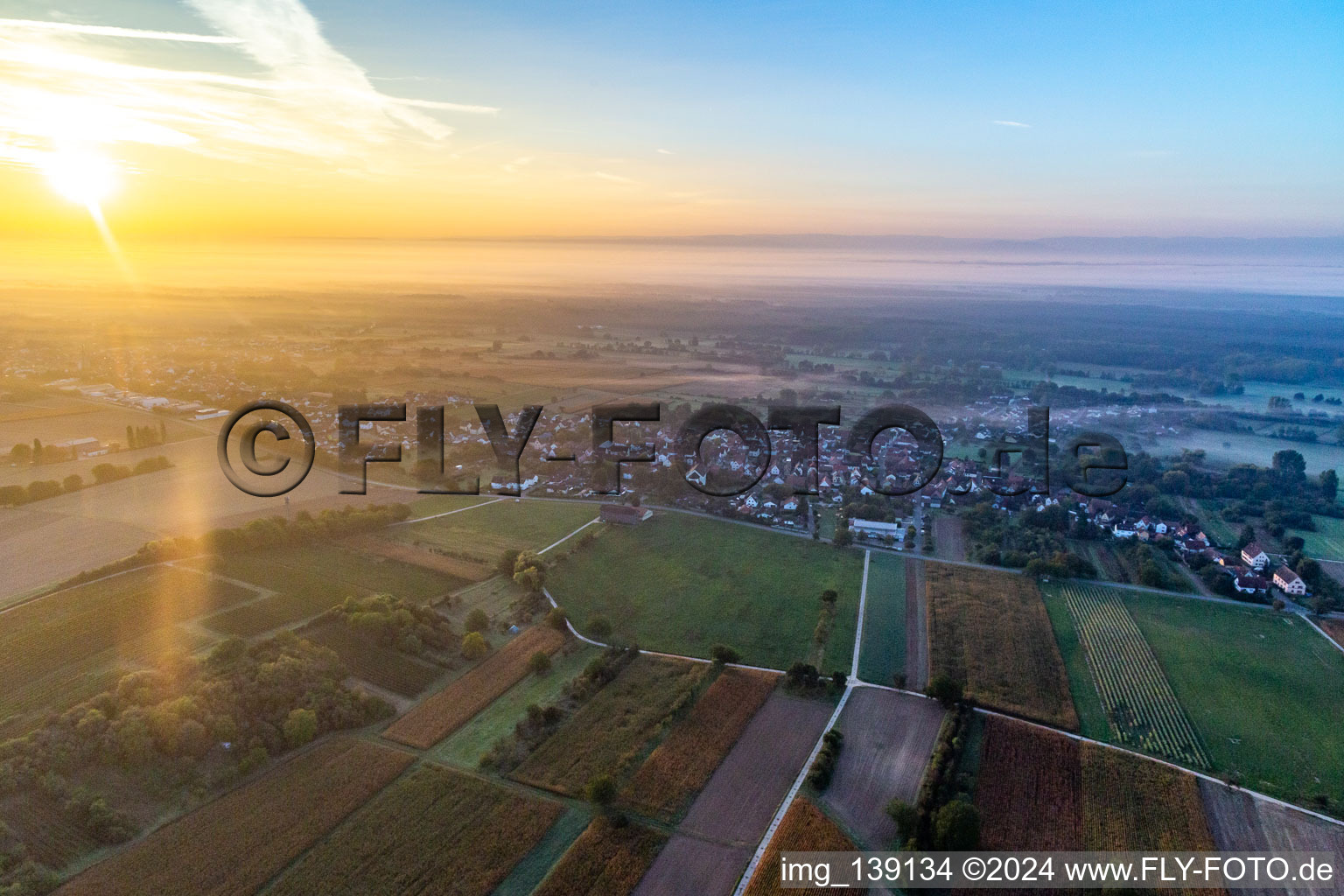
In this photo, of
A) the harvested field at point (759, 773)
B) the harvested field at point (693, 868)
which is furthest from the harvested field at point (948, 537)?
the harvested field at point (693, 868)

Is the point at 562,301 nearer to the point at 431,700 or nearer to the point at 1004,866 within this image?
the point at 431,700

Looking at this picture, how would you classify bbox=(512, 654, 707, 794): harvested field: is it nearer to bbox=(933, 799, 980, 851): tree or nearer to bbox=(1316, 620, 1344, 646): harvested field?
bbox=(933, 799, 980, 851): tree

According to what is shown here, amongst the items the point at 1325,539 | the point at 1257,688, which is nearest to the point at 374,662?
the point at 1257,688

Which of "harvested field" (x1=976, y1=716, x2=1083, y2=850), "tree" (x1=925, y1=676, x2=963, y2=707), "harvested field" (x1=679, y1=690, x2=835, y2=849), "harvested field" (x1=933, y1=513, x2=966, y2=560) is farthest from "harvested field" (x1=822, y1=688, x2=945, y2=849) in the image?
"harvested field" (x1=933, y1=513, x2=966, y2=560)

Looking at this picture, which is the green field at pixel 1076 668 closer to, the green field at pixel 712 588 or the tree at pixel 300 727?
the green field at pixel 712 588

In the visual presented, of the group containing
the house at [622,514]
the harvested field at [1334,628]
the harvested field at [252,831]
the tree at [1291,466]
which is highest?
the tree at [1291,466]

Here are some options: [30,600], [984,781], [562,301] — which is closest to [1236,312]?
[562,301]

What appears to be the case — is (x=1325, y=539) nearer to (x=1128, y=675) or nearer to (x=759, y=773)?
(x=1128, y=675)
